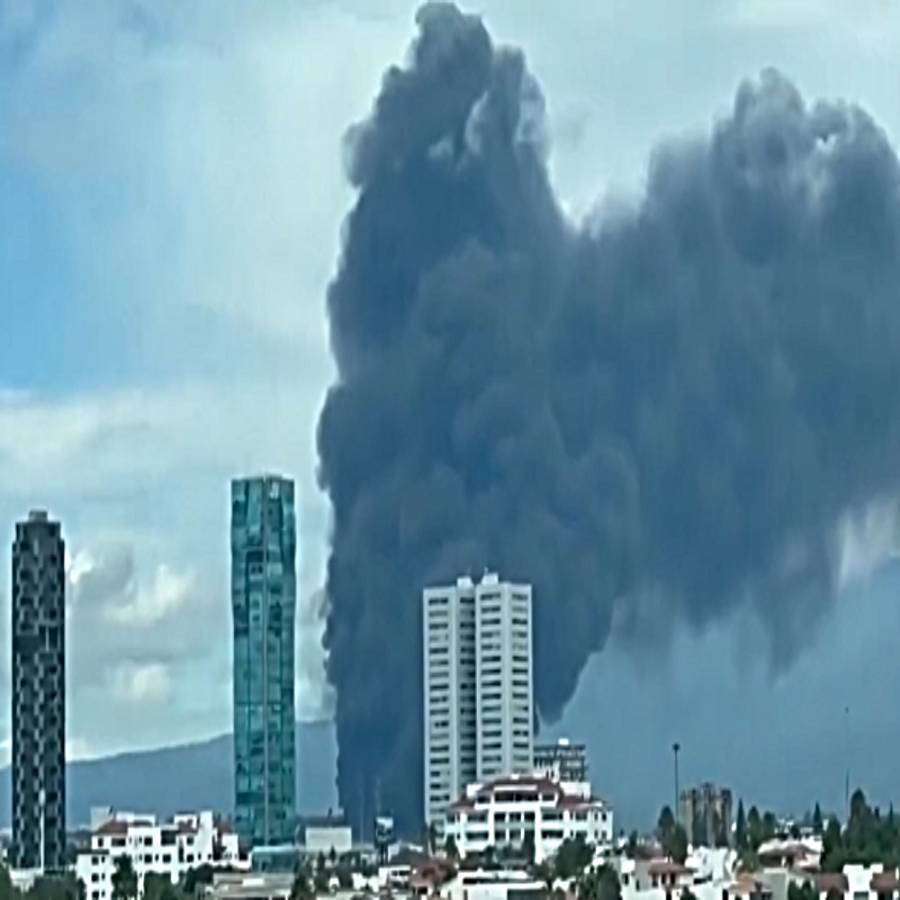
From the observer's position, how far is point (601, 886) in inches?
1491

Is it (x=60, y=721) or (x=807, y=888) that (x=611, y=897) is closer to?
(x=807, y=888)

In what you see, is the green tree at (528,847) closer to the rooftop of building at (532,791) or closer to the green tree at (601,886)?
the rooftop of building at (532,791)

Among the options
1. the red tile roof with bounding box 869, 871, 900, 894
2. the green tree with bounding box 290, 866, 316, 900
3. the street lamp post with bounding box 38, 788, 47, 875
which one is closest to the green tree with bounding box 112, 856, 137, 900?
the green tree with bounding box 290, 866, 316, 900

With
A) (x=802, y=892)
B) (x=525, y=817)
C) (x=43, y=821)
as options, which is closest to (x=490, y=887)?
(x=802, y=892)

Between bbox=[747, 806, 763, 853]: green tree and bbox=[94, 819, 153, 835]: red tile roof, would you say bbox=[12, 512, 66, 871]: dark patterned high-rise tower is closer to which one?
bbox=[94, 819, 153, 835]: red tile roof

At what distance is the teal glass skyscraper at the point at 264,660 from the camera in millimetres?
66562

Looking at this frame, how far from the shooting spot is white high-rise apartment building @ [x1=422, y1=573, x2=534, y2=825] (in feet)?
212

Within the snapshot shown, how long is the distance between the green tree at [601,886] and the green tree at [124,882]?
19.2 ft

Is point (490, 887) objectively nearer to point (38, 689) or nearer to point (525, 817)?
point (525, 817)

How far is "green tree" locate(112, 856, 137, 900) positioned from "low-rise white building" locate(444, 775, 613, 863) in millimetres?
7164

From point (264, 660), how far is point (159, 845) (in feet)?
40.0

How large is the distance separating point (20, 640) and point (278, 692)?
517cm

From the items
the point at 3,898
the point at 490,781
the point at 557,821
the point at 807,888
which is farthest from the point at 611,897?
the point at 490,781

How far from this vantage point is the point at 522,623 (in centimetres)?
6500
